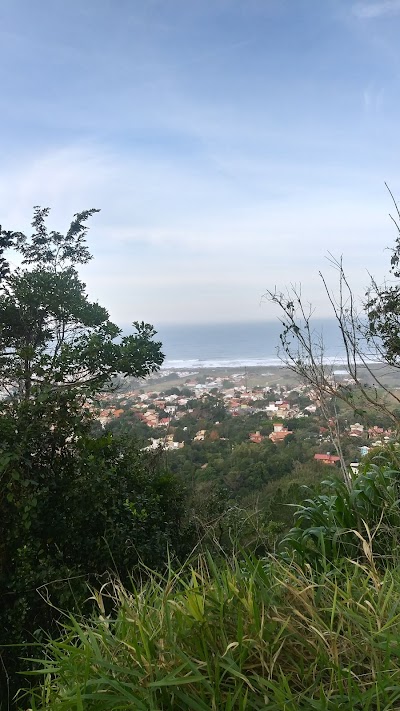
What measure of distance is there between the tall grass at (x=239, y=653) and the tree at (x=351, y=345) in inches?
77.0

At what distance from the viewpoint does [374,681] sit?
1.07 metres

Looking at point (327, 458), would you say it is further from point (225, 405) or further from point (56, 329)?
point (225, 405)

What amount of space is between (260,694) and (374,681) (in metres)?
0.27

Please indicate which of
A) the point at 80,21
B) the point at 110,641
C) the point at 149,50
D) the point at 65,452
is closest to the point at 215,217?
the point at 149,50

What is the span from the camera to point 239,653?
1.13m

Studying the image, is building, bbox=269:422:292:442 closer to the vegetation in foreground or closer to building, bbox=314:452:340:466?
building, bbox=314:452:340:466

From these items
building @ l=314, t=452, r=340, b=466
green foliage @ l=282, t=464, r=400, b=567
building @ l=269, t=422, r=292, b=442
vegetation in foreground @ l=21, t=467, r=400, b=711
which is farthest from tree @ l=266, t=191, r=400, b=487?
building @ l=269, t=422, r=292, b=442

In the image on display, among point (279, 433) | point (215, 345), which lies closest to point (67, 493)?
point (279, 433)

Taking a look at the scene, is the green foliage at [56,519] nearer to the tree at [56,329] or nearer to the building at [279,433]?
the tree at [56,329]

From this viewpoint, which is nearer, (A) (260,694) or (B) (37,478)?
(A) (260,694)

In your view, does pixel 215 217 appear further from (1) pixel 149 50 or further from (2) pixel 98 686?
(2) pixel 98 686

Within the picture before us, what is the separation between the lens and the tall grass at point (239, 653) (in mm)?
1021

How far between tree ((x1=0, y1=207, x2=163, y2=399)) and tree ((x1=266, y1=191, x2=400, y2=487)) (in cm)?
124

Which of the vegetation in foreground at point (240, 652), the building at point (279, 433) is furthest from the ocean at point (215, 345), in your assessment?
the vegetation in foreground at point (240, 652)
